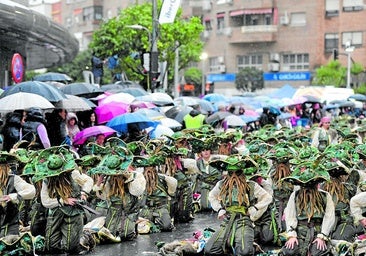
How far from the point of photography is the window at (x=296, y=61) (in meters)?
59.1

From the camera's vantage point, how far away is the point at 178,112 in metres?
22.8

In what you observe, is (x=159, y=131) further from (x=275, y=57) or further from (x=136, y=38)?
(x=275, y=57)

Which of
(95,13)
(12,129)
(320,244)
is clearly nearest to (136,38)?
(12,129)

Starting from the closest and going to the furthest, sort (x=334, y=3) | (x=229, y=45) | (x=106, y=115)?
(x=106, y=115), (x=334, y=3), (x=229, y=45)

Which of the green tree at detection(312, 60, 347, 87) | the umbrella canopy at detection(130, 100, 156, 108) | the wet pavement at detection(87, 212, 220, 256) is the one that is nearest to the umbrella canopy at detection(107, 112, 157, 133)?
the umbrella canopy at detection(130, 100, 156, 108)

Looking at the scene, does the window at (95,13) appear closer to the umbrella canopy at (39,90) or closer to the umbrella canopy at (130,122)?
the umbrella canopy at (130,122)

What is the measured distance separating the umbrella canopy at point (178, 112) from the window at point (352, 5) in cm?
3656

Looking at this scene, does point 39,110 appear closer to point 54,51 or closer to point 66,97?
point 66,97

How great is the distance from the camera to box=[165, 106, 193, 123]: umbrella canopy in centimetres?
2243

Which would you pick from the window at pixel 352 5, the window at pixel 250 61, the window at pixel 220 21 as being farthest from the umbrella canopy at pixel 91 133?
the window at pixel 220 21

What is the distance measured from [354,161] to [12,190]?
18.1 ft

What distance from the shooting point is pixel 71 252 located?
11.7 m

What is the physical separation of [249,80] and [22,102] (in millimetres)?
45408

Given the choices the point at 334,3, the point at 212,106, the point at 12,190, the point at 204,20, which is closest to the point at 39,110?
the point at 12,190
